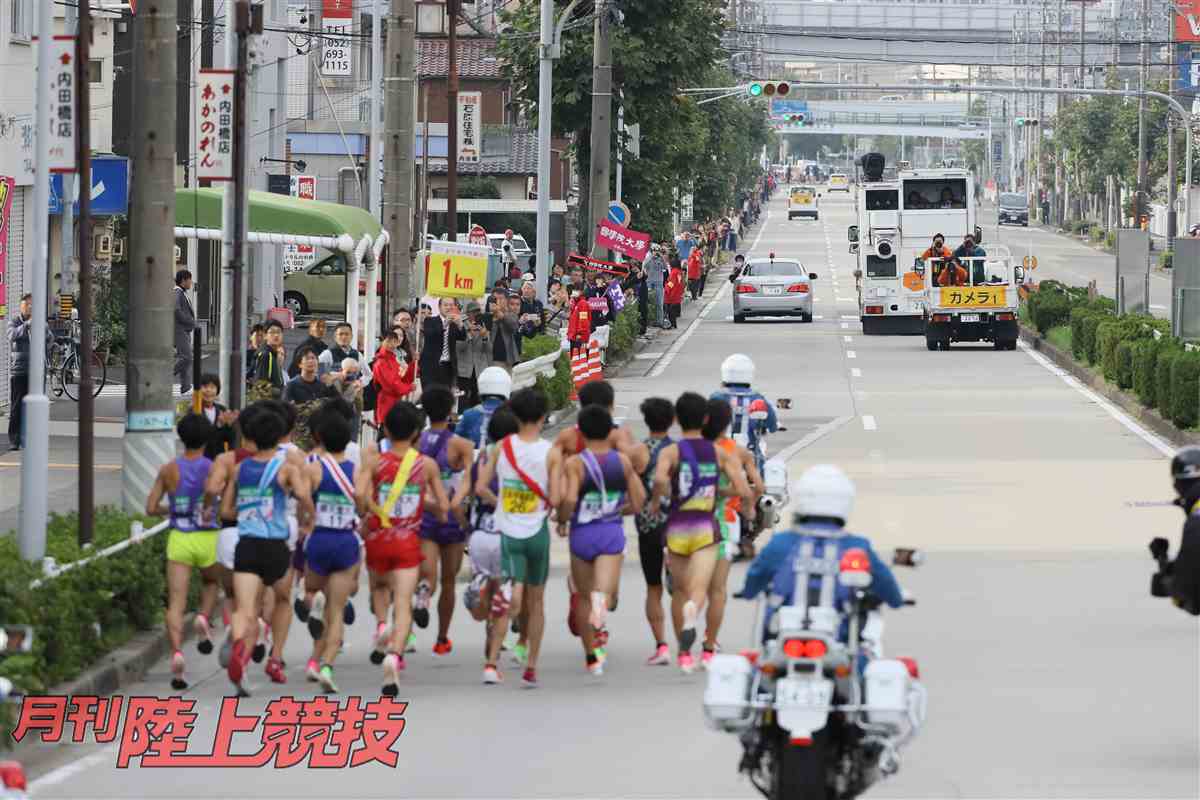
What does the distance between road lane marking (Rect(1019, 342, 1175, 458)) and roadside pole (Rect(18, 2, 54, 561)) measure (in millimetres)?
14239

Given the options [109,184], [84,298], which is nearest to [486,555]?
[84,298]

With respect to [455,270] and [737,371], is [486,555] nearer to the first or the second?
[737,371]

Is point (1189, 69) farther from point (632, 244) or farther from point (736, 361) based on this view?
point (736, 361)

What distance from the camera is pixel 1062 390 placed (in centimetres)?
3778

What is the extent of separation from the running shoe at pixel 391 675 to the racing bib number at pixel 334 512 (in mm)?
757

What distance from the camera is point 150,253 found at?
1669cm

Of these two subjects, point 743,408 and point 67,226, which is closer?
point 743,408

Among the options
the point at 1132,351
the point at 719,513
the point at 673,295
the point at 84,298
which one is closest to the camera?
the point at 719,513

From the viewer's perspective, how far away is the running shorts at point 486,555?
44.2 feet

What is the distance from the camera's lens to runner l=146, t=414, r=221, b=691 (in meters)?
13.2

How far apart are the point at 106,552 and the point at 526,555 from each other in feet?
7.97

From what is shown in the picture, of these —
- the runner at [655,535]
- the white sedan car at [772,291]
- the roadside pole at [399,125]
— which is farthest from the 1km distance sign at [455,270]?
the white sedan car at [772,291]

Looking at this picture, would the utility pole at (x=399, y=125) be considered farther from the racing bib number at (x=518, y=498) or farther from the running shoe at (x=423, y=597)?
the racing bib number at (x=518, y=498)

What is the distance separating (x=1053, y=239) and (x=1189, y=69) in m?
11.0
